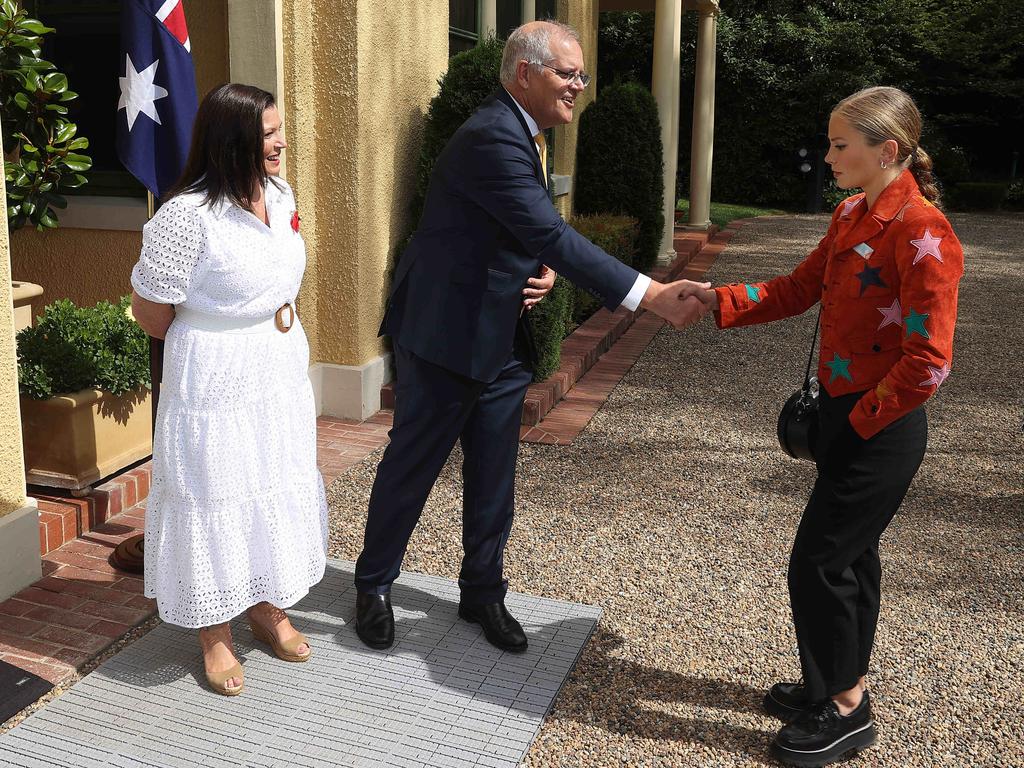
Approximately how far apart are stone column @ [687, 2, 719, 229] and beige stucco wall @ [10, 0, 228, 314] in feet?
40.2

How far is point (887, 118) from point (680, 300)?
3.05 feet

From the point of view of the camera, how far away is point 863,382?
2807mm

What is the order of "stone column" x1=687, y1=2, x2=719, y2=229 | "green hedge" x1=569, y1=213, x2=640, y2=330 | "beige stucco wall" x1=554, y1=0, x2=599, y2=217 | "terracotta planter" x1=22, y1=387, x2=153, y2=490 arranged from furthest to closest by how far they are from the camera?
"stone column" x1=687, y1=2, x2=719, y2=229 < "beige stucco wall" x1=554, y1=0, x2=599, y2=217 < "green hedge" x1=569, y1=213, x2=640, y2=330 < "terracotta planter" x1=22, y1=387, x2=153, y2=490

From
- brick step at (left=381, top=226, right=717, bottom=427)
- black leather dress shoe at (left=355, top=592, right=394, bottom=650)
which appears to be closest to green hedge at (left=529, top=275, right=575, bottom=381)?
brick step at (left=381, top=226, right=717, bottom=427)

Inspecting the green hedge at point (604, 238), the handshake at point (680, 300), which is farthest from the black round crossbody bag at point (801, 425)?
the green hedge at point (604, 238)

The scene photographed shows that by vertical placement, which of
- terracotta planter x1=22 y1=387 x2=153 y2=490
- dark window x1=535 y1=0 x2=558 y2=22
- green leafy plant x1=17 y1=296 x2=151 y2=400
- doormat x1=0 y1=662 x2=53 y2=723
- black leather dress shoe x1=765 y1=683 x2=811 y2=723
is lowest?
black leather dress shoe x1=765 y1=683 x2=811 y2=723

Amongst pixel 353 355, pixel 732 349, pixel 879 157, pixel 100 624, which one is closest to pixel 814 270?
pixel 879 157

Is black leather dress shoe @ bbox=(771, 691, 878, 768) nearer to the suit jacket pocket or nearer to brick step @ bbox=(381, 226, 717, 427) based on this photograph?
the suit jacket pocket

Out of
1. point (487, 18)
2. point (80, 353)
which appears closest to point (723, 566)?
point (80, 353)

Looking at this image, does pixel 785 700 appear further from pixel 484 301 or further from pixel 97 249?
pixel 97 249

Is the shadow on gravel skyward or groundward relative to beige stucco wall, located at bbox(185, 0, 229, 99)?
groundward

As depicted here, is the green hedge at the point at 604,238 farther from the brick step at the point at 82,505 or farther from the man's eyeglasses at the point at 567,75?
the man's eyeglasses at the point at 567,75

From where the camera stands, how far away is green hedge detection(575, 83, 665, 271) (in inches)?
466

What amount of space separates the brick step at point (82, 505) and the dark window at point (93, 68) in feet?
6.65
